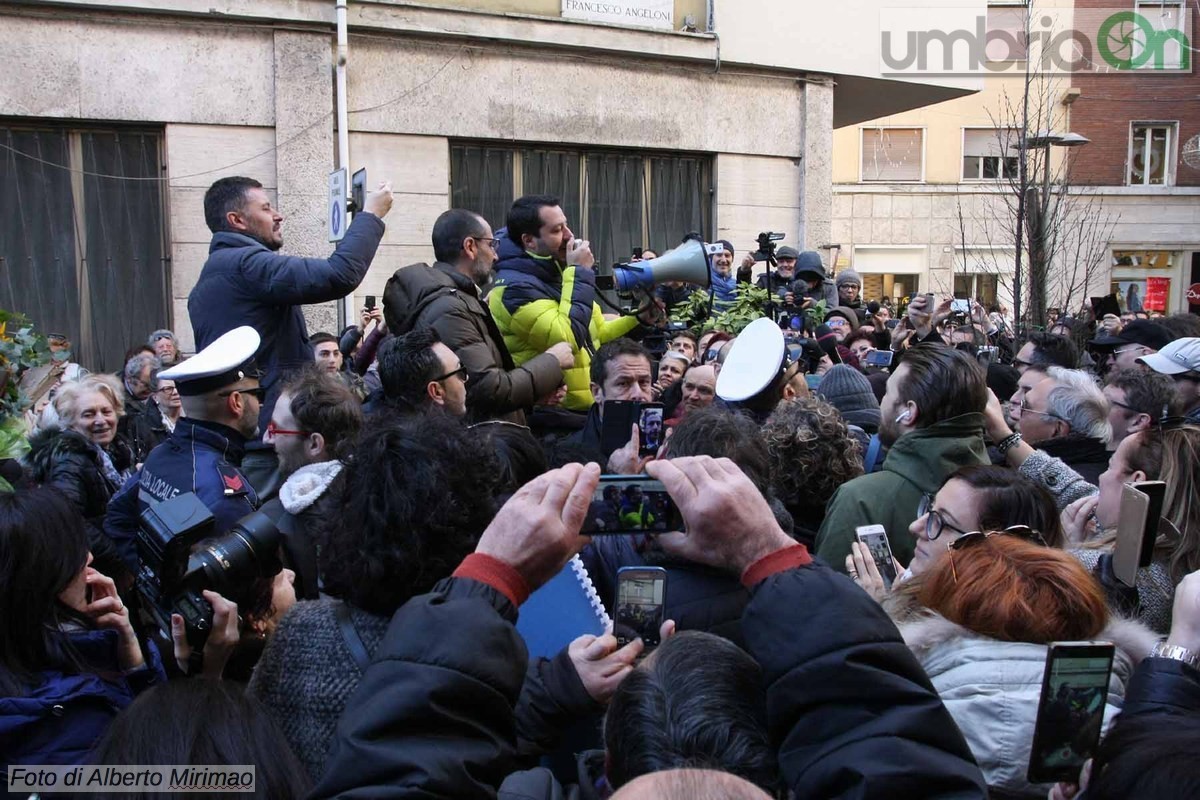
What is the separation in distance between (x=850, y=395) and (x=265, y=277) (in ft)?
9.57

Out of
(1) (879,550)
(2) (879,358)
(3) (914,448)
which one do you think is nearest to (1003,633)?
(1) (879,550)

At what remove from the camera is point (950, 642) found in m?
1.96

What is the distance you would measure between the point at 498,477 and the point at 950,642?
97 cm

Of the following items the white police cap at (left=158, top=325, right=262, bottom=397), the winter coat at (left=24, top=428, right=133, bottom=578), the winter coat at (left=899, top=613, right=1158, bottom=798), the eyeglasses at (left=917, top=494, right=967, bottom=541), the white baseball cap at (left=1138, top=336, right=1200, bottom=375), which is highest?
the white police cap at (left=158, top=325, right=262, bottom=397)

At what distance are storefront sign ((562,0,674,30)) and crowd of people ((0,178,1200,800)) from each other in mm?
7119

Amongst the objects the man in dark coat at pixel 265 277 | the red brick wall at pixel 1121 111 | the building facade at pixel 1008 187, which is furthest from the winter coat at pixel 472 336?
the red brick wall at pixel 1121 111

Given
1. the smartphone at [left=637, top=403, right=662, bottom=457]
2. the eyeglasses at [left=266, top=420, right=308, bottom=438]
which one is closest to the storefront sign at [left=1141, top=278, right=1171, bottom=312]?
the smartphone at [left=637, top=403, right=662, bottom=457]

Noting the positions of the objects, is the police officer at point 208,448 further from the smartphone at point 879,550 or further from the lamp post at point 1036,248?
the lamp post at point 1036,248

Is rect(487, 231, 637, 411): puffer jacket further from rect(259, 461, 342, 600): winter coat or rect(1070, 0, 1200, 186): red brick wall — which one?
rect(1070, 0, 1200, 186): red brick wall

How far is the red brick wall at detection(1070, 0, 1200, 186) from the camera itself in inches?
992

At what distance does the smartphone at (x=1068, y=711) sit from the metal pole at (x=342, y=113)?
8.82m

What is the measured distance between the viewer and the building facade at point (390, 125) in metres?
9.20

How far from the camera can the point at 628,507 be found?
5.26ft

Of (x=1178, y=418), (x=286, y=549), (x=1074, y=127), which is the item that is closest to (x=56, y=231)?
(x=286, y=549)
